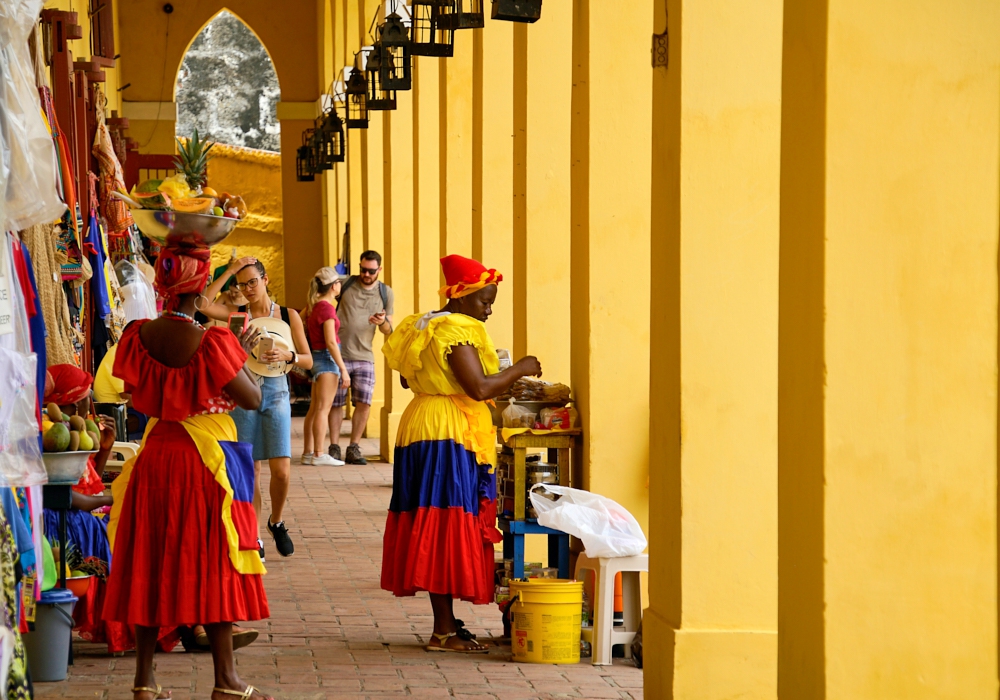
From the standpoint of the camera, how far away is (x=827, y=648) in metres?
3.52

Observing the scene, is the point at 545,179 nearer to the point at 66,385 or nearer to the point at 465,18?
the point at 465,18

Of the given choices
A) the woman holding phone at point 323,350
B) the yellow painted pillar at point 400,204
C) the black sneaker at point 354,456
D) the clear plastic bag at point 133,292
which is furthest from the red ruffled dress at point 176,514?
the yellow painted pillar at point 400,204

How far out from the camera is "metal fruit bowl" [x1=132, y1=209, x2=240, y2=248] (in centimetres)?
501

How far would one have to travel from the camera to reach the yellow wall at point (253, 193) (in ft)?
85.1

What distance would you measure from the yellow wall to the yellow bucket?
67.2ft

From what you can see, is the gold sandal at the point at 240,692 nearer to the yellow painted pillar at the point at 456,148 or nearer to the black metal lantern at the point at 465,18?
the black metal lantern at the point at 465,18

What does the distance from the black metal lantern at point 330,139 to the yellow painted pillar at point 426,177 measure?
12.2 feet

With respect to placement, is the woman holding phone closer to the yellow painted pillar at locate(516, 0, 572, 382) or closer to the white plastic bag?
the yellow painted pillar at locate(516, 0, 572, 382)

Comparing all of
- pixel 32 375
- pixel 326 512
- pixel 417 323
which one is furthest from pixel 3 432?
pixel 326 512

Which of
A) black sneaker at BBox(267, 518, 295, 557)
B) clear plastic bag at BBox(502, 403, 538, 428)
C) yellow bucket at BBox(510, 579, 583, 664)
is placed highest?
clear plastic bag at BBox(502, 403, 538, 428)

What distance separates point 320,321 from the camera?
12.6 meters

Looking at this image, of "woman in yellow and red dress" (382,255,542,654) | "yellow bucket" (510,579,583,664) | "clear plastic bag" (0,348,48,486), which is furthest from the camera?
"woman in yellow and red dress" (382,255,542,654)

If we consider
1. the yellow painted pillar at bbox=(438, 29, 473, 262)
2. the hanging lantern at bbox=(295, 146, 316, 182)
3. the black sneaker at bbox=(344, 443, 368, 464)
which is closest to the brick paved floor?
the yellow painted pillar at bbox=(438, 29, 473, 262)

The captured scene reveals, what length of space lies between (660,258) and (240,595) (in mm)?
2060
